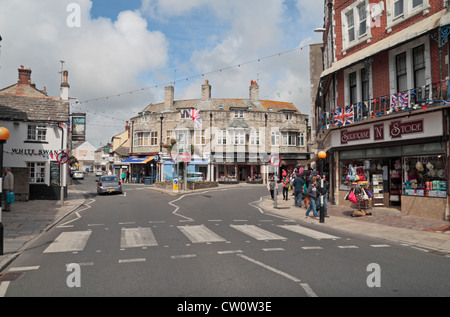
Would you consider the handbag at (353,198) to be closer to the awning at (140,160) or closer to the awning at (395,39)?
the awning at (395,39)

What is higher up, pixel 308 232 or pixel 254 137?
pixel 254 137

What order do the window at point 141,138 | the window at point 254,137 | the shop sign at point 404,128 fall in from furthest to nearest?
the window at point 141,138
the window at point 254,137
the shop sign at point 404,128

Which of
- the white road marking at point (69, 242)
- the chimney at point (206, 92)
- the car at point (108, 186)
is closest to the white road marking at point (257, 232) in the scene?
the white road marking at point (69, 242)

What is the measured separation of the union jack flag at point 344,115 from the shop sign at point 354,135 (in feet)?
1.90

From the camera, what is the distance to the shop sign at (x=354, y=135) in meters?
14.9

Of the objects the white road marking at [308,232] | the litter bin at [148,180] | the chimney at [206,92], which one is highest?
the chimney at [206,92]

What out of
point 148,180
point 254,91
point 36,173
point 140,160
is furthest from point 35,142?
point 254,91

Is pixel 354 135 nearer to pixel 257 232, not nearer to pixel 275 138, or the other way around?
pixel 257 232

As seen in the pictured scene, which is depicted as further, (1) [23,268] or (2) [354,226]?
(2) [354,226]

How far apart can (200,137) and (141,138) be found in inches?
360

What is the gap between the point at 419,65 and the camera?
1282 centimetres

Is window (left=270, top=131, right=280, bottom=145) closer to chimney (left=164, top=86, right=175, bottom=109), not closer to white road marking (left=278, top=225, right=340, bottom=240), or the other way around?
chimney (left=164, top=86, right=175, bottom=109)

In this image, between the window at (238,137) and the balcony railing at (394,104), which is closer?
the balcony railing at (394,104)
